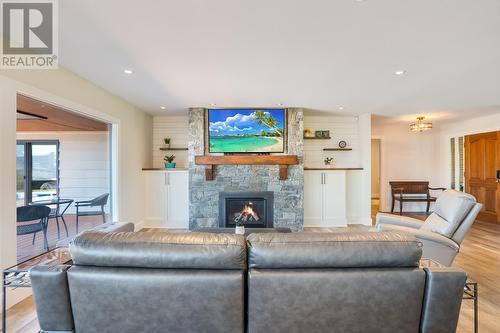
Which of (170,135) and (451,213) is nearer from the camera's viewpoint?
(451,213)

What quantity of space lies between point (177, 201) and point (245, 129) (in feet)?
6.92

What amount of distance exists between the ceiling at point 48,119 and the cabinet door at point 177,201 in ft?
5.30

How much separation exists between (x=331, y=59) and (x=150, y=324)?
2.84 metres

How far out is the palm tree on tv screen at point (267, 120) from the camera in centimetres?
499

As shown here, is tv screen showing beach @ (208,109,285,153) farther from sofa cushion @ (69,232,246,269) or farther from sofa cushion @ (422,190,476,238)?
sofa cushion @ (69,232,246,269)

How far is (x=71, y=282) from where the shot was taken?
1301 mm

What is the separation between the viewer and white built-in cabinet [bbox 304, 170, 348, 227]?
531 cm

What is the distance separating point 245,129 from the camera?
4.99 m

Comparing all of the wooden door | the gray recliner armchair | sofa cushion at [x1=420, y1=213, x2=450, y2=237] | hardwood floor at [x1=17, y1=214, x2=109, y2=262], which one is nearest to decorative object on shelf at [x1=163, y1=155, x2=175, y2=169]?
hardwood floor at [x1=17, y1=214, x2=109, y2=262]

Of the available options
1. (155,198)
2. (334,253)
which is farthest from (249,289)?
(155,198)

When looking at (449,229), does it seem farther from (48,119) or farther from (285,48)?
(48,119)

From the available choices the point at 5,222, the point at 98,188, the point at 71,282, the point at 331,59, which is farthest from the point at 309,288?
the point at 98,188

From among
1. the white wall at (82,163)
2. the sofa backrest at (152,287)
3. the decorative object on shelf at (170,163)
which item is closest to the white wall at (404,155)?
the decorative object on shelf at (170,163)

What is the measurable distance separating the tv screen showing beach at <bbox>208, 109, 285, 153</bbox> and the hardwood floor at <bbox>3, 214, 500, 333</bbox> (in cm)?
342
